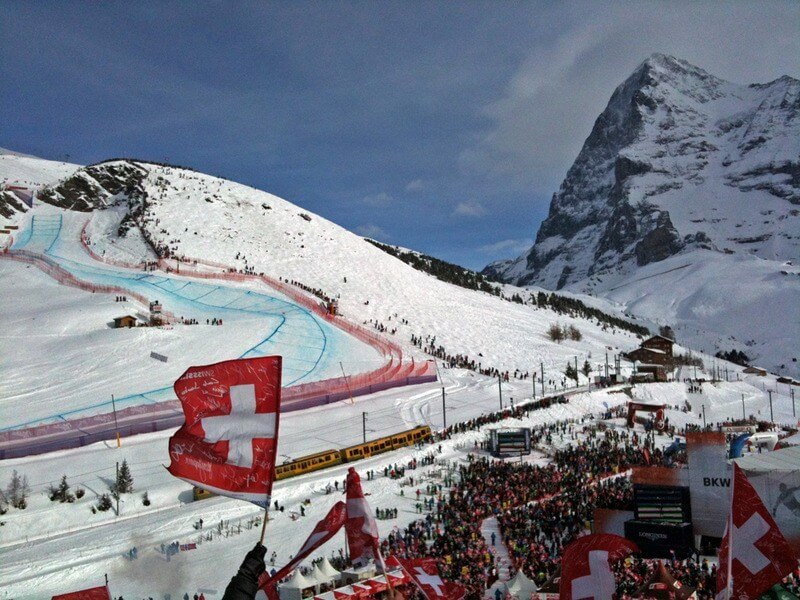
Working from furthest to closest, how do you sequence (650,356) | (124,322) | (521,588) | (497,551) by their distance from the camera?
(650,356) < (124,322) < (497,551) < (521,588)

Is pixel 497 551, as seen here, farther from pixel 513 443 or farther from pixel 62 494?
pixel 62 494

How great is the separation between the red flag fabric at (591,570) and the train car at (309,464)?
19.7 metres

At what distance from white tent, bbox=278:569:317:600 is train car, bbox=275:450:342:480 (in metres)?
11.4

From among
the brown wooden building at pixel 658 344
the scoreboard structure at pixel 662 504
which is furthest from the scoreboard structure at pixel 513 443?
the brown wooden building at pixel 658 344

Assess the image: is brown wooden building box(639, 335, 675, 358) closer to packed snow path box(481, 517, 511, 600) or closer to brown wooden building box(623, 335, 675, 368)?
brown wooden building box(623, 335, 675, 368)

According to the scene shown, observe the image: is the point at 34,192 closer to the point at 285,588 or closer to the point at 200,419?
the point at 285,588

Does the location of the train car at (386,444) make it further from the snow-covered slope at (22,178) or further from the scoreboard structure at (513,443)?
the snow-covered slope at (22,178)

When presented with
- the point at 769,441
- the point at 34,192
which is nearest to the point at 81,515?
the point at 769,441

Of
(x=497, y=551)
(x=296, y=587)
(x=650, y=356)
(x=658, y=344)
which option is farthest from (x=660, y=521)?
(x=658, y=344)

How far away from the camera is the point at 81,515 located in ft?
78.1

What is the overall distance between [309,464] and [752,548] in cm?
2229

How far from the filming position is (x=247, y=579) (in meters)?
4.68

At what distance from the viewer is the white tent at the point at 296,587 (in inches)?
592

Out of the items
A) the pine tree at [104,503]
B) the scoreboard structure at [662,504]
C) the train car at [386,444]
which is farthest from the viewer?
the train car at [386,444]
